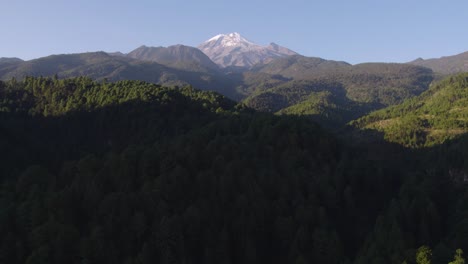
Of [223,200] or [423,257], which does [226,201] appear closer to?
A: [223,200]

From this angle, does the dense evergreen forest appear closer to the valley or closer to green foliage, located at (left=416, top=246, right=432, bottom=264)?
green foliage, located at (left=416, top=246, right=432, bottom=264)

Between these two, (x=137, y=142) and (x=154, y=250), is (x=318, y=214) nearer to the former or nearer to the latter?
(x=154, y=250)

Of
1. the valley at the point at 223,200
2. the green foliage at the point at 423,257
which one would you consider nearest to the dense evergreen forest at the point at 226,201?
the green foliage at the point at 423,257

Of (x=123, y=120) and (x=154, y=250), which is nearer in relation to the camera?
(x=154, y=250)

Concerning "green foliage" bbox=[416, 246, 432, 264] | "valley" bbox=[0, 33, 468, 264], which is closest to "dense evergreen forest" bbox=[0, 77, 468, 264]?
"green foliage" bbox=[416, 246, 432, 264]

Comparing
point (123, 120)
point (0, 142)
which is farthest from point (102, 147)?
point (0, 142)

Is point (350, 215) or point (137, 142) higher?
point (137, 142)

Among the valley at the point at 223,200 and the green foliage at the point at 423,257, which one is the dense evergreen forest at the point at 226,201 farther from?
the valley at the point at 223,200

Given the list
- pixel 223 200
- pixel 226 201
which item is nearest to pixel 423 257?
pixel 226 201
